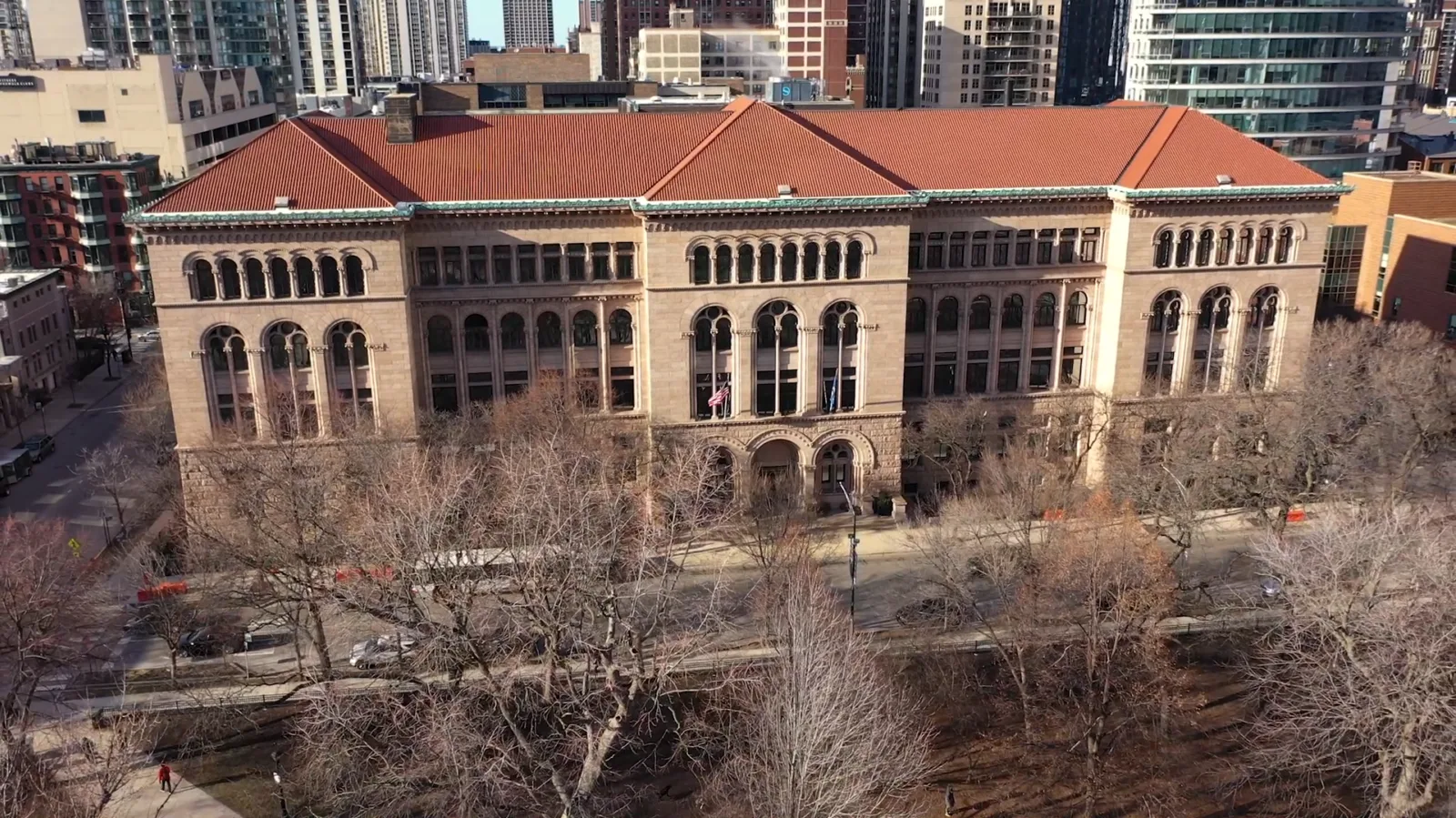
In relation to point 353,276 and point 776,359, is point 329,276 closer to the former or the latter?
point 353,276

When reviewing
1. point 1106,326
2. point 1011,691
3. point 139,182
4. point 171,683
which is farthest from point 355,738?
point 139,182

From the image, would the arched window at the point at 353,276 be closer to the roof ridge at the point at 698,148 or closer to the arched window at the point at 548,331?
the arched window at the point at 548,331

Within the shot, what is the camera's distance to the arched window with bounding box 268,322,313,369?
203 ft

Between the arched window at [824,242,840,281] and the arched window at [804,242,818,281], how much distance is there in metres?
0.59

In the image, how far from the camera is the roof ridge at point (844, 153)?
64625 mm

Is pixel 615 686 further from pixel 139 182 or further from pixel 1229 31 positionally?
pixel 1229 31

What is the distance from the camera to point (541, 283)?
2559 inches

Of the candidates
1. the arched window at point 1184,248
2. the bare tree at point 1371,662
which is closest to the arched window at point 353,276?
the bare tree at point 1371,662

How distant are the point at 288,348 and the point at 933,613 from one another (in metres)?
38.3

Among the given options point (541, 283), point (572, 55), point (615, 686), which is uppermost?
point (572, 55)

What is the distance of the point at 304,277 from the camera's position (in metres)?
61.2

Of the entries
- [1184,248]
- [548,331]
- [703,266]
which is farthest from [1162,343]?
[548,331]

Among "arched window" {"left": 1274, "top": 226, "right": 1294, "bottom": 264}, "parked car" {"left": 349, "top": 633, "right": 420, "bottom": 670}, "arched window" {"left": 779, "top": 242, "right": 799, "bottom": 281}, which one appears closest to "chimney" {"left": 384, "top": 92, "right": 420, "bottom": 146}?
"arched window" {"left": 779, "top": 242, "right": 799, "bottom": 281}

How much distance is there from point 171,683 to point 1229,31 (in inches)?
4677
